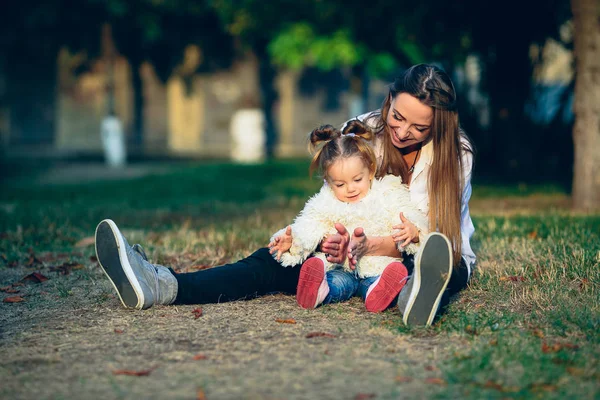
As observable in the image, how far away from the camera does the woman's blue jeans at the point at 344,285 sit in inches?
173

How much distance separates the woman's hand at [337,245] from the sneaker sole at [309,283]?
9 cm

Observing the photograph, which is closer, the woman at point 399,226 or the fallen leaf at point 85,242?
the woman at point 399,226

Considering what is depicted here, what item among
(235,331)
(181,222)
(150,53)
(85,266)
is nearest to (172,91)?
(150,53)

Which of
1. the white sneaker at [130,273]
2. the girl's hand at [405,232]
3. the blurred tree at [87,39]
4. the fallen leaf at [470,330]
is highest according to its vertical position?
the blurred tree at [87,39]

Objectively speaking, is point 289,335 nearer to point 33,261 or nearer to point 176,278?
point 176,278


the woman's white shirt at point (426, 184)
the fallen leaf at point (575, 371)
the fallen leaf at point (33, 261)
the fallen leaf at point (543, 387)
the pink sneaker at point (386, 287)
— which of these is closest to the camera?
the fallen leaf at point (543, 387)

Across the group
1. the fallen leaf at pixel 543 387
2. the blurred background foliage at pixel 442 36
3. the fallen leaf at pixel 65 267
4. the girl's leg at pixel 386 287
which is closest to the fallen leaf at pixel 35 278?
the fallen leaf at pixel 65 267

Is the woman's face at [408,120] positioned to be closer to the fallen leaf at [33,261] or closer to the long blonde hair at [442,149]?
the long blonde hair at [442,149]

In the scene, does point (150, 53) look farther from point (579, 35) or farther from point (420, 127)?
point (420, 127)

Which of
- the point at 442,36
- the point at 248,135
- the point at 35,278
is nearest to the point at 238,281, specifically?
the point at 35,278

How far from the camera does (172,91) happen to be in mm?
27953

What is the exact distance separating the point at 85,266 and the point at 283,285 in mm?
1912

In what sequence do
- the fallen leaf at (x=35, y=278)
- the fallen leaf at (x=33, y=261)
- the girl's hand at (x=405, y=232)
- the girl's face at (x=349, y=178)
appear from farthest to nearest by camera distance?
the fallen leaf at (x=33, y=261) → the fallen leaf at (x=35, y=278) → the girl's face at (x=349, y=178) → the girl's hand at (x=405, y=232)

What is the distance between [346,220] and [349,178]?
24cm
